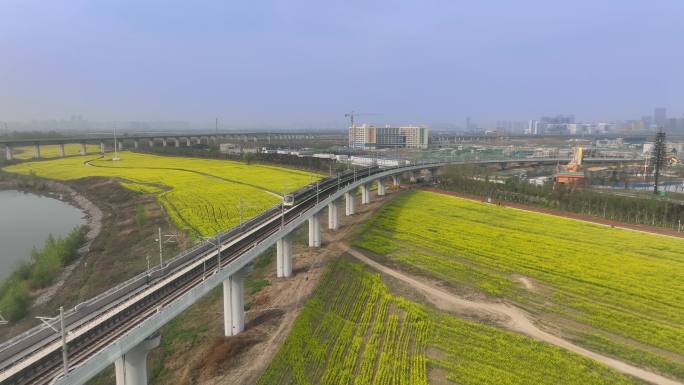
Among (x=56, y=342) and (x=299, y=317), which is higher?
(x=56, y=342)

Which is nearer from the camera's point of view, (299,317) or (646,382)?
(646,382)

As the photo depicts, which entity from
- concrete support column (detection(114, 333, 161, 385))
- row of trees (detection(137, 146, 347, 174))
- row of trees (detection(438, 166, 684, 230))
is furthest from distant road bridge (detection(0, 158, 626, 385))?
row of trees (detection(137, 146, 347, 174))

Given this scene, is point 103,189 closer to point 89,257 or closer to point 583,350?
point 89,257

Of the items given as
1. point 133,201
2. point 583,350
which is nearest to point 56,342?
point 583,350

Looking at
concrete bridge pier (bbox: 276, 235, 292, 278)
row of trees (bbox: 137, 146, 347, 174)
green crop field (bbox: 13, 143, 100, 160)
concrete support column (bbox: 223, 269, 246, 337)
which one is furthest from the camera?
green crop field (bbox: 13, 143, 100, 160)

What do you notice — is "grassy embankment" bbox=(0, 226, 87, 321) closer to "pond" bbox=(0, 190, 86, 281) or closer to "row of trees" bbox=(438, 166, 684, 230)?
"pond" bbox=(0, 190, 86, 281)

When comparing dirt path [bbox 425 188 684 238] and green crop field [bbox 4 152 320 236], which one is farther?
green crop field [bbox 4 152 320 236]
